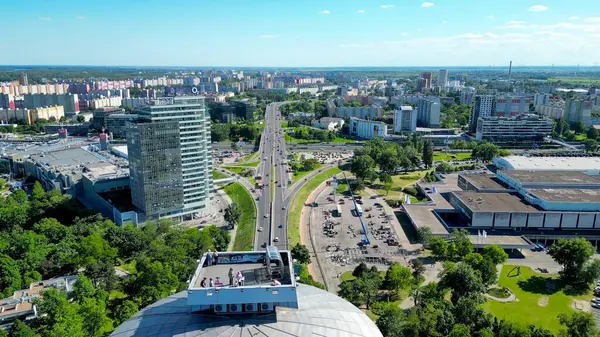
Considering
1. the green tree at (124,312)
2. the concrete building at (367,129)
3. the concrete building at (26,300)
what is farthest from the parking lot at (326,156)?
the green tree at (124,312)

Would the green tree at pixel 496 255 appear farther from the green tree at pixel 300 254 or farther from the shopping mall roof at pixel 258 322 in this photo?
the shopping mall roof at pixel 258 322

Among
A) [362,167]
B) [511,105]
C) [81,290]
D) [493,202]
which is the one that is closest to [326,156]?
[362,167]

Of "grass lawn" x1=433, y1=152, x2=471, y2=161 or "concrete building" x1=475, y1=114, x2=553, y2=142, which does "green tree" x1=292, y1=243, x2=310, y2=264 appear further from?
"concrete building" x1=475, y1=114, x2=553, y2=142

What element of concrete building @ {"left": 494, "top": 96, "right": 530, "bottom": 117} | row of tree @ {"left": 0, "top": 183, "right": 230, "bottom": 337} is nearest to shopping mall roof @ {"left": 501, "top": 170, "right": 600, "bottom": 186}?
row of tree @ {"left": 0, "top": 183, "right": 230, "bottom": 337}

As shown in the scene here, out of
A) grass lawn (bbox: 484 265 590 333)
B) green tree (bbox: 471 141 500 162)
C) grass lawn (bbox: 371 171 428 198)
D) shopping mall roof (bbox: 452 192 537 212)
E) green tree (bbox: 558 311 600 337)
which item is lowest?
grass lawn (bbox: 484 265 590 333)

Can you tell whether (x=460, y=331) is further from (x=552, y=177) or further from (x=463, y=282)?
(x=552, y=177)

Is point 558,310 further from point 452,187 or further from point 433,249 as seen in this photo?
point 452,187
